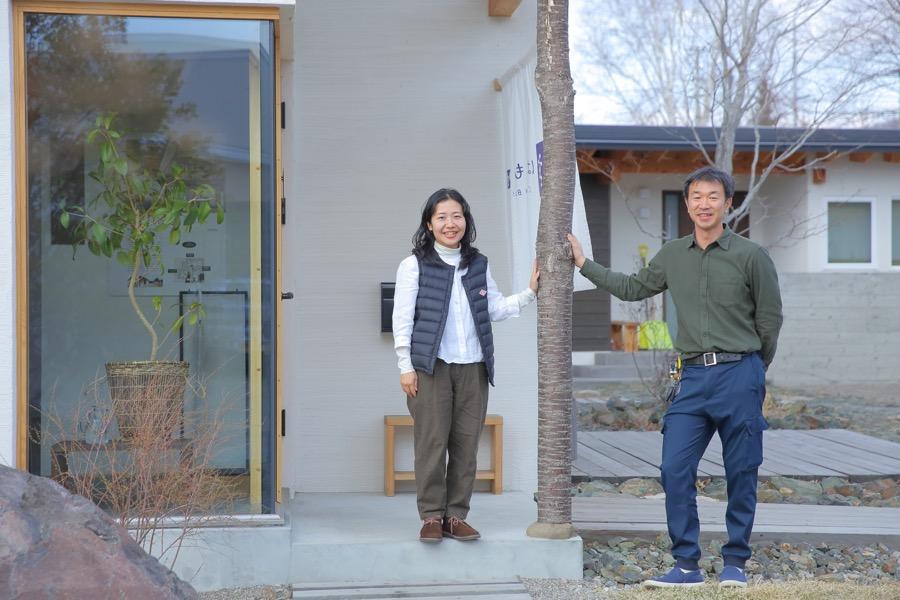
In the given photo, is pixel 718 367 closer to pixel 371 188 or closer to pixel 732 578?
pixel 732 578

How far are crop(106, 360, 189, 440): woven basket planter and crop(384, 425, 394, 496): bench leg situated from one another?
152cm

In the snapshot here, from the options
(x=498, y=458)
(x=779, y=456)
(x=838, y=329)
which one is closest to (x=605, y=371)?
(x=838, y=329)

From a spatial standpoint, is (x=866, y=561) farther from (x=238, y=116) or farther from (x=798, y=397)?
(x=798, y=397)

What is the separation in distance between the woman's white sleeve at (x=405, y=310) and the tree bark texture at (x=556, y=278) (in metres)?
0.60

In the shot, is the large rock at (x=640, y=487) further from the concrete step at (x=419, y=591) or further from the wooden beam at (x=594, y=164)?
the wooden beam at (x=594, y=164)

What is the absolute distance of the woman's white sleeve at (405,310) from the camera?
476 cm

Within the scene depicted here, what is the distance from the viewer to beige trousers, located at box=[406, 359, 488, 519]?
15.8 feet

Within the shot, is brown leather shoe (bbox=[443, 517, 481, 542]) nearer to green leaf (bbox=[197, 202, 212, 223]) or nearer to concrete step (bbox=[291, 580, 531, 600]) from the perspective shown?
concrete step (bbox=[291, 580, 531, 600])

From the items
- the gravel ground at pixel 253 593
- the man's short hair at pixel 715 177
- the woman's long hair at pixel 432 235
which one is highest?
the man's short hair at pixel 715 177

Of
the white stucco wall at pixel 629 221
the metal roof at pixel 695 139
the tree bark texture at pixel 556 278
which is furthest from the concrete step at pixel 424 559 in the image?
the white stucco wall at pixel 629 221

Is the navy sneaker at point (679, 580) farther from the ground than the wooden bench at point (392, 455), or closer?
closer

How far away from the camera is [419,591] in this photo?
4609 millimetres

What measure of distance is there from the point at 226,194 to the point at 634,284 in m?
1.94

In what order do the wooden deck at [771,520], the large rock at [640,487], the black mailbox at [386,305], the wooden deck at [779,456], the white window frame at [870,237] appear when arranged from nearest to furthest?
the wooden deck at [771,520] → the black mailbox at [386,305] → the large rock at [640,487] → the wooden deck at [779,456] → the white window frame at [870,237]
